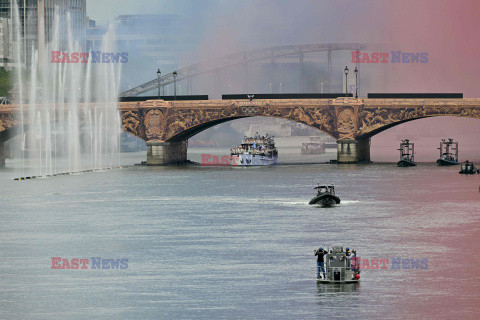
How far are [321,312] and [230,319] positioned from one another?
12.6 feet

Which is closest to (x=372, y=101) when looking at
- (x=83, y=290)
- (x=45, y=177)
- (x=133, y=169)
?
(x=133, y=169)

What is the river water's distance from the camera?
40.9m

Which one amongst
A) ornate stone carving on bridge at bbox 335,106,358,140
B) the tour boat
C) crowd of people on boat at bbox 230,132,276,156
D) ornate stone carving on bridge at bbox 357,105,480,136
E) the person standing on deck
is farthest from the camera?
crowd of people on boat at bbox 230,132,276,156

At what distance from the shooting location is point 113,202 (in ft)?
300

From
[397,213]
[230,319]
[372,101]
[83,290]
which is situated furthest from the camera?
[372,101]

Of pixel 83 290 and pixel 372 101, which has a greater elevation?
pixel 372 101

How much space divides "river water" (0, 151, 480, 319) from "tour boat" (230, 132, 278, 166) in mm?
59072

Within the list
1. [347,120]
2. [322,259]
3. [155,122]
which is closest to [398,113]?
[347,120]

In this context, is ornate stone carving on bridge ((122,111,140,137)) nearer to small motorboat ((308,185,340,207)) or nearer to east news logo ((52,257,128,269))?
small motorboat ((308,185,340,207))

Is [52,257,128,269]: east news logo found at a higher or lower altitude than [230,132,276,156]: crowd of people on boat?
lower

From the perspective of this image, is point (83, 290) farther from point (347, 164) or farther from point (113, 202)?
point (347, 164)

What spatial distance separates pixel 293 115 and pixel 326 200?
69426 millimetres

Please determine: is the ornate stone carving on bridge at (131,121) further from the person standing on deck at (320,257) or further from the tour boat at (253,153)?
the person standing on deck at (320,257)

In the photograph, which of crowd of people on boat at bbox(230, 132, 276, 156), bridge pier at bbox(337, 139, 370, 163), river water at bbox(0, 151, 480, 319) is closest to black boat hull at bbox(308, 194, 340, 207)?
river water at bbox(0, 151, 480, 319)
